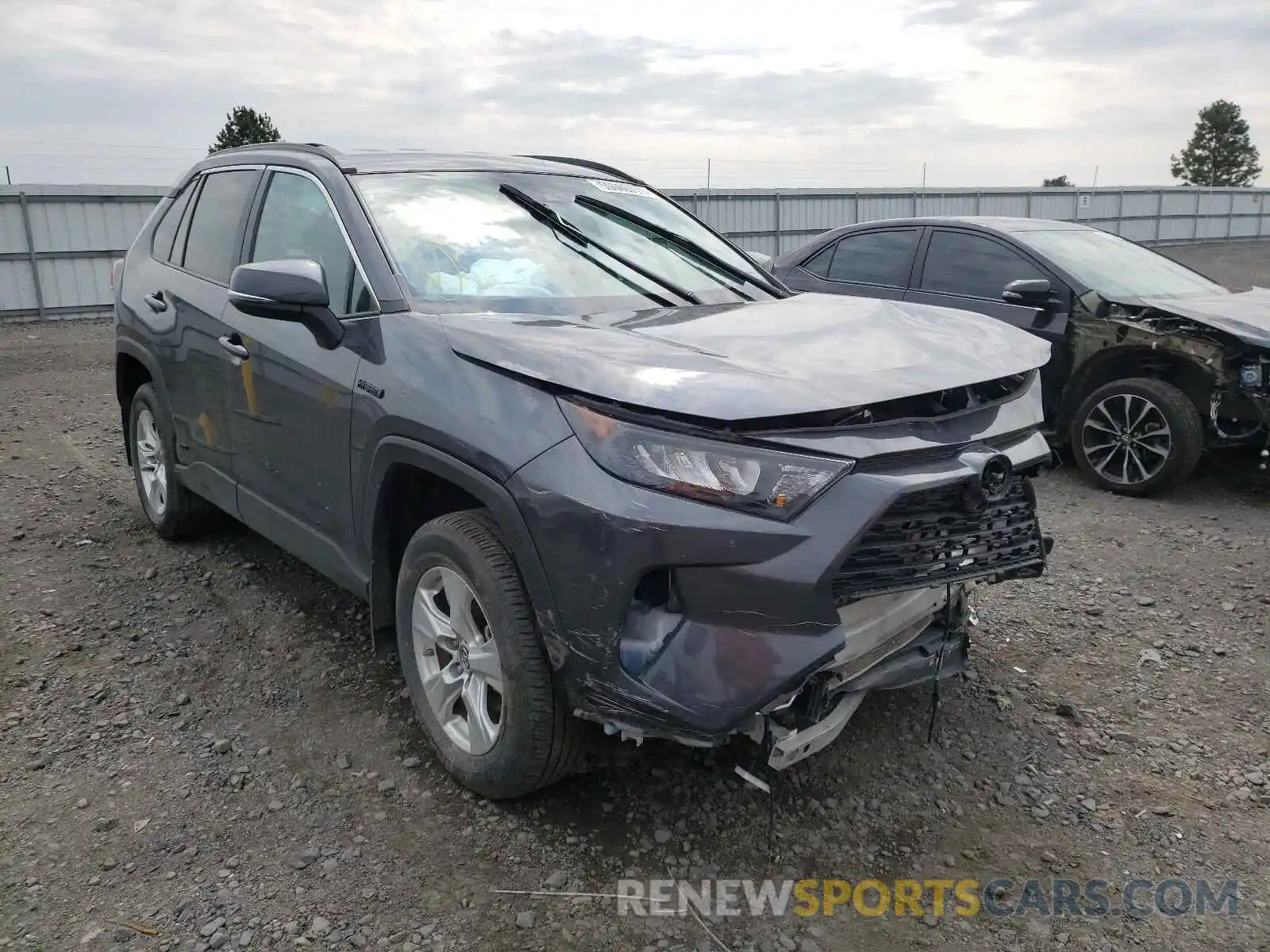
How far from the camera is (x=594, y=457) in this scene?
2.28 meters

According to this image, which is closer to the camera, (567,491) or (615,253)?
(567,491)

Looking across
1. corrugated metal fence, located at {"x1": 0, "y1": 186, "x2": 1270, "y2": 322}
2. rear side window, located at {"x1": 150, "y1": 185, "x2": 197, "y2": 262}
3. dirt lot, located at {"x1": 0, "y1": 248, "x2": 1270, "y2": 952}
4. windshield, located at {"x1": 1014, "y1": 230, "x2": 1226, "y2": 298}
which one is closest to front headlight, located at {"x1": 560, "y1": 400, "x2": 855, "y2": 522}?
dirt lot, located at {"x1": 0, "y1": 248, "x2": 1270, "y2": 952}

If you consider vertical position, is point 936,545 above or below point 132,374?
below

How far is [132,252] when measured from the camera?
194 inches

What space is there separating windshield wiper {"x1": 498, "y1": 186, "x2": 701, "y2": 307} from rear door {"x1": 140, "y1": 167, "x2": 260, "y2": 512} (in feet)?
3.95

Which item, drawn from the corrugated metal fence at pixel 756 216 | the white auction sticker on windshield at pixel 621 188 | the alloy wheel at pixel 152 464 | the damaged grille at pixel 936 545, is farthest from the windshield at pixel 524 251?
the corrugated metal fence at pixel 756 216

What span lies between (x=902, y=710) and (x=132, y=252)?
4.24m

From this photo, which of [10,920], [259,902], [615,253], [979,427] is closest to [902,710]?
[979,427]

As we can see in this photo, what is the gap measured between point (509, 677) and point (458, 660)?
1.07 feet

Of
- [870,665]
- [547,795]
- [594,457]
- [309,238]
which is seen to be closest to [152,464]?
[309,238]

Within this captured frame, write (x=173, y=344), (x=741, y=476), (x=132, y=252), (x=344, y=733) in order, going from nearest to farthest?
(x=741, y=476) < (x=344, y=733) < (x=173, y=344) < (x=132, y=252)

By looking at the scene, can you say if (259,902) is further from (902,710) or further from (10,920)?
(902,710)

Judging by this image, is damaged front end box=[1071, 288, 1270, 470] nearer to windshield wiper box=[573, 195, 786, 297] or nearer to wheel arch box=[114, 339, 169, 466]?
windshield wiper box=[573, 195, 786, 297]

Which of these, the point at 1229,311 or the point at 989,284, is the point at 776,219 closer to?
A: the point at 989,284
